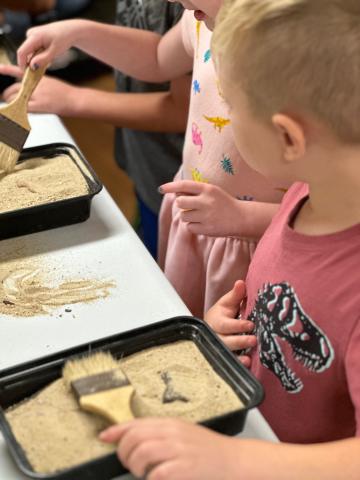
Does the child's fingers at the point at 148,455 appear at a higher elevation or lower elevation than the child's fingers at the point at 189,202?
higher

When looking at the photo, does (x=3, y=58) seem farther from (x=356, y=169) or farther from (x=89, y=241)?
(x=356, y=169)

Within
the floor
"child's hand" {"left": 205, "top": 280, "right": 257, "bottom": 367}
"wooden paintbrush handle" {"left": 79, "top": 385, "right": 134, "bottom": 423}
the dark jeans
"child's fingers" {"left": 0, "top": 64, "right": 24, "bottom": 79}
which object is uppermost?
"child's fingers" {"left": 0, "top": 64, "right": 24, "bottom": 79}

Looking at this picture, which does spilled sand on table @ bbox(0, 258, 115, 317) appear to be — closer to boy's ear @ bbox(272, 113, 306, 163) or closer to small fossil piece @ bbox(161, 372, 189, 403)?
small fossil piece @ bbox(161, 372, 189, 403)

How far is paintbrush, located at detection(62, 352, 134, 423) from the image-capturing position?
62 centimetres

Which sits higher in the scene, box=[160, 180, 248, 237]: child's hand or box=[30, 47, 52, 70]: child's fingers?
box=[30, 47, 52, 70]: child's fingers

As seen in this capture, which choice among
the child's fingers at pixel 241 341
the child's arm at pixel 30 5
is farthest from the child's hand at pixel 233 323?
the child's arm at pixel 30 5

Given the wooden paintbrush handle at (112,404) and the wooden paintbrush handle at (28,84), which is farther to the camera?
the wooden paintbrush handle at (28,84)

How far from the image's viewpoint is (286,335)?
2.50ft

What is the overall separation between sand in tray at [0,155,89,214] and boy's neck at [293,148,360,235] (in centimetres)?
33

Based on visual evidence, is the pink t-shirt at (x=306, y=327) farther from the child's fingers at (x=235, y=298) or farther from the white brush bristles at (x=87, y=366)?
the white brush bristles at (x=87, y=366)

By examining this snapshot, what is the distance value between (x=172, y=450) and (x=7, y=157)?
0.57 m

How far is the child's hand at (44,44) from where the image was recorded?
4.03ft

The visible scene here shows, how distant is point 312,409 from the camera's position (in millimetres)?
780

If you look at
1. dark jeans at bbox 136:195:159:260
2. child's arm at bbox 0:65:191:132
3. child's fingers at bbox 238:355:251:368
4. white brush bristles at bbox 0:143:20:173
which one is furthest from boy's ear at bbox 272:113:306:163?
dark jeans at bbox 136:195:159:260
